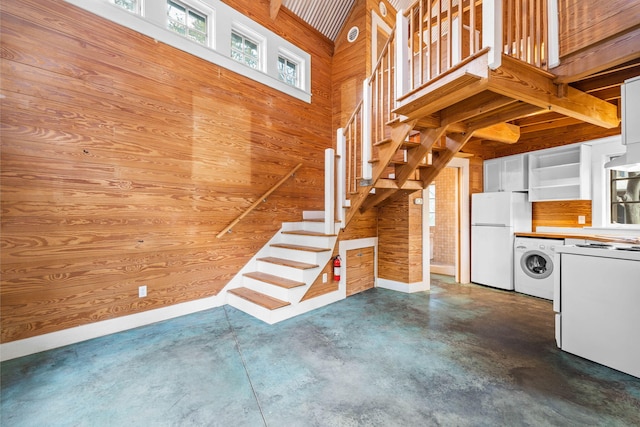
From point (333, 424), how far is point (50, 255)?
2772mm

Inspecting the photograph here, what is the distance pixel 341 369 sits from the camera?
2143mm

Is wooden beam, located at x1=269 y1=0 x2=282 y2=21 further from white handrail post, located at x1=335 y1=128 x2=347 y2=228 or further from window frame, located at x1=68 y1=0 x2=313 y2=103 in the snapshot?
white handrail post, located at x1=335 y1=128 x2=347 y2=228

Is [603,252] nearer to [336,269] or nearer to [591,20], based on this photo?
[591,20]

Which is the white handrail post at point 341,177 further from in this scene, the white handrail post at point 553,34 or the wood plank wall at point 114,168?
the white handrail post at point 553,34

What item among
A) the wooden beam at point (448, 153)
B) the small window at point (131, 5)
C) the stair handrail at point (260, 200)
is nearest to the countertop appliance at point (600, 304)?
the wooden beam at point (448, 153)

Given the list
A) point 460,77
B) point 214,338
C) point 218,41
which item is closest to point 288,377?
point 214,338

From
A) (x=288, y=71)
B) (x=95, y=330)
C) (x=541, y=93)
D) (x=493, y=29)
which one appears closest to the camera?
(x=493, y=29)

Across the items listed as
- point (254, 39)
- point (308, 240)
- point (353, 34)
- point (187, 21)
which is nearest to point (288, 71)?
point (254, 39)

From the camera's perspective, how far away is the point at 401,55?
254 centimetres

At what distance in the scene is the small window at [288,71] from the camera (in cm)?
440

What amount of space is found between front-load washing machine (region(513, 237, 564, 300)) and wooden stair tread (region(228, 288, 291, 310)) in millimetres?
3534

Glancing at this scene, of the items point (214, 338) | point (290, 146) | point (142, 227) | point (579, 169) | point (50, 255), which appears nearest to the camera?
point (50, 255)

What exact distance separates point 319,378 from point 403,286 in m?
2.56

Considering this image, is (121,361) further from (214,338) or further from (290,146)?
(290,146)
